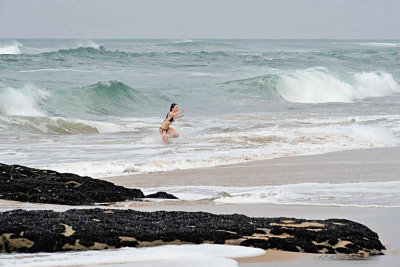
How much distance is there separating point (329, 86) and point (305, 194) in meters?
30.8

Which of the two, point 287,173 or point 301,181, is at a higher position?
point 287,173

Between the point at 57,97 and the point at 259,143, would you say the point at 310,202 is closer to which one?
the point at 259,143

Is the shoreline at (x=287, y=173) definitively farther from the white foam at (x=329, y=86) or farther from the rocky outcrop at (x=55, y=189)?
the white foam at (x=329, y=86)

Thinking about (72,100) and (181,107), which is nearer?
(72,100)

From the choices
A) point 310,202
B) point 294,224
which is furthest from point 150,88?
point 294,224

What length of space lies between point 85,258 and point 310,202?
413 cm

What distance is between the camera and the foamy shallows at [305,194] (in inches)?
338

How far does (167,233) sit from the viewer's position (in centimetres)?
548

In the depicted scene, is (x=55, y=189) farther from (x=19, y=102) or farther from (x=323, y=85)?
(x=323, y=85)

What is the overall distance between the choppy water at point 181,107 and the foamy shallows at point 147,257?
7.66m

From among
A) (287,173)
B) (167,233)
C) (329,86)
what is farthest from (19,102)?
(167,233)

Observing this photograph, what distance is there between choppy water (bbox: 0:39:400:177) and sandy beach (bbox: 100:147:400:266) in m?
1.00

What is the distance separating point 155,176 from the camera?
1230cm

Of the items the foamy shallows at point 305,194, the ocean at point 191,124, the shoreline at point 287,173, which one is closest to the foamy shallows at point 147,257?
the ocean at point 191,124
